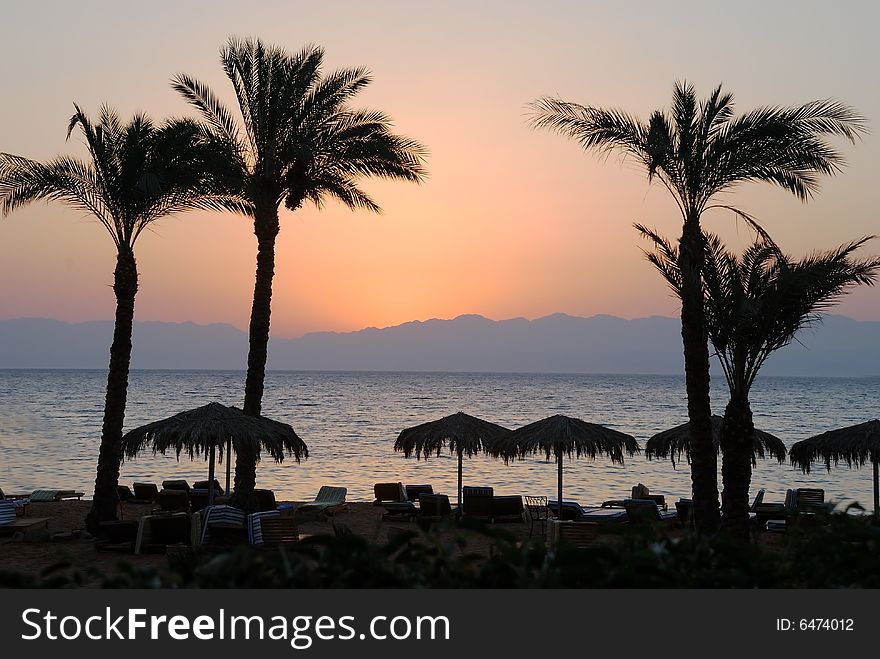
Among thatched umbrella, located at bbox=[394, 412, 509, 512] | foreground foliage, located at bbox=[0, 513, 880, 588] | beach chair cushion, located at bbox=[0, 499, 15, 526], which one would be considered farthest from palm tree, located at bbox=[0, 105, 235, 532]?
foreground foliage, located at bbox=[0, 513, 880, 588]

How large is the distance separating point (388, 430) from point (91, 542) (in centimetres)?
4960

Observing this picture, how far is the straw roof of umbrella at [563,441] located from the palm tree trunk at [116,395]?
Result: 23.4 feet

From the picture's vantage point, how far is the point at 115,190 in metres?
15.5

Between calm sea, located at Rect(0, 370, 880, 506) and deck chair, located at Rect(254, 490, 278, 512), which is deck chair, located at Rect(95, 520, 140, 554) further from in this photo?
calm sea, located at Rect(0, 370, 880, 506)

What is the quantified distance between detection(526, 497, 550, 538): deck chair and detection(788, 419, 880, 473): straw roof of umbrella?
5.23 meters

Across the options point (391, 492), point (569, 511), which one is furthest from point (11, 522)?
point (569, 511)

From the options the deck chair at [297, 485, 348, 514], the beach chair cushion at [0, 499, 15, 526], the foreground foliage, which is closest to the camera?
the foreground foliage

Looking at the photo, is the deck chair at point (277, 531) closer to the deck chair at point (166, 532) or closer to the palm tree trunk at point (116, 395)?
the deck chair at point (166, 532)

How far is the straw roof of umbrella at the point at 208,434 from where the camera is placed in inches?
580

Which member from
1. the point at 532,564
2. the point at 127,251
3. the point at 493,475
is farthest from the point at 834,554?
the point at 493,475

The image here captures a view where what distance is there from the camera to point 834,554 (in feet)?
13.6

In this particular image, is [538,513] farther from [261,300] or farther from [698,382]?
[261,300]

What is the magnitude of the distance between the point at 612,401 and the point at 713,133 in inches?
3825

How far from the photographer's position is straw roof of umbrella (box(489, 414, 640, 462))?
56.1 ft
